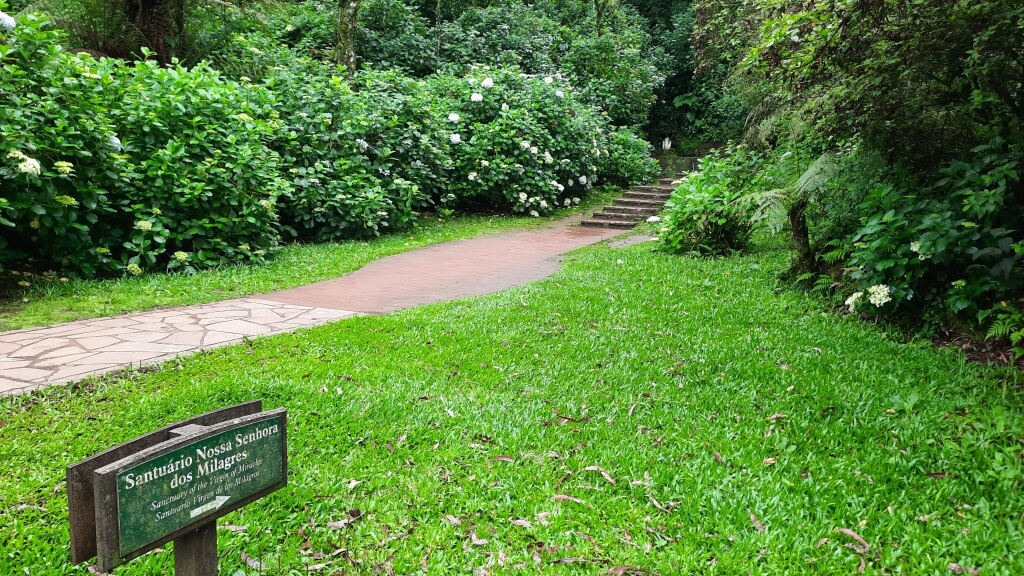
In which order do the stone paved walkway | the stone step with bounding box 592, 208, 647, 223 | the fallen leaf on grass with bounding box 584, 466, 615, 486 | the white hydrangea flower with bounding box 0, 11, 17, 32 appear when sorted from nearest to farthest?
the fallen leaf on grass with bounding box 584, 466, 615, 486
the stone paved walkway
the white hydrangea flower with bounding box 0, 11, 17, 32
the stone step with bounding box 592, 208, 647, 223

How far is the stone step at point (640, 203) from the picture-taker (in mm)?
13664

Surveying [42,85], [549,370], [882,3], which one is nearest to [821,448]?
[549,370]

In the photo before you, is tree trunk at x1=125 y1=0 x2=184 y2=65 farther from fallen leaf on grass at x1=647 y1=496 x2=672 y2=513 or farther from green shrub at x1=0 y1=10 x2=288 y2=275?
fallen leaf on grass at x1=647 y1=496 x2=672 y2=513

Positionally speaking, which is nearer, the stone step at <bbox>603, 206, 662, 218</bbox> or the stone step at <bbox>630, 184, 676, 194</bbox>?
the stone step at <bbox>603, 206, 662, 218</bbox>

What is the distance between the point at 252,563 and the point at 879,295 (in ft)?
15.0

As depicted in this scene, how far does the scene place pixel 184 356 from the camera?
14.0 ft

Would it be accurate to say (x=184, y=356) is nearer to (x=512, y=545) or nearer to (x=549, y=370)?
(x=549, y=370)

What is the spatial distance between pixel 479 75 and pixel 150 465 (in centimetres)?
1270

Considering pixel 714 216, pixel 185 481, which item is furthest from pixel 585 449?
pixel 714 216

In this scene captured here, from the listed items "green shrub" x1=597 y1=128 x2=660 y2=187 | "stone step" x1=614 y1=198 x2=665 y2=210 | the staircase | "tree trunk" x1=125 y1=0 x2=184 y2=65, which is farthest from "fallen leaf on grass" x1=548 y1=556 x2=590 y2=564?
"green shrub" x1=597 y1=128 x2=660 y2=187

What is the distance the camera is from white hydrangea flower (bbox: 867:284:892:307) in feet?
15.9

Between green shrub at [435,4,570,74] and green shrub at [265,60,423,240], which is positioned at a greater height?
green shrub at [435,4,570,74]

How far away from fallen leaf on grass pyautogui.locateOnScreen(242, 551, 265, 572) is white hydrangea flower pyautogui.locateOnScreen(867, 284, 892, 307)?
453 centimetres

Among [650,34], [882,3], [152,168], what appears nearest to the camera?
[882,3]
